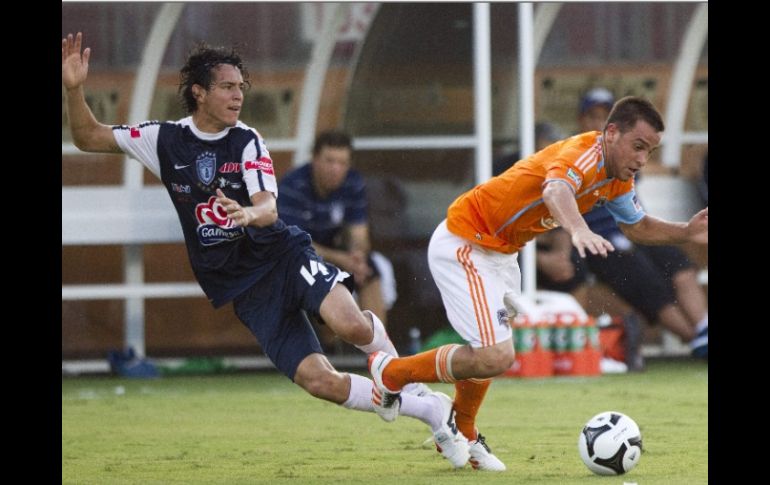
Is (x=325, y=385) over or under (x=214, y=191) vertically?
under

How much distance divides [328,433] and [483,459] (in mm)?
1748

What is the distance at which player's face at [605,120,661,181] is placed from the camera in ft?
20.6

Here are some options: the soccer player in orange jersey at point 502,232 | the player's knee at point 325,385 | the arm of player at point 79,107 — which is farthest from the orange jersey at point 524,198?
the arm of player at point 79,107

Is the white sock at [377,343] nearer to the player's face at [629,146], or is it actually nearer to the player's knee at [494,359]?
the player's knee at [494,359]

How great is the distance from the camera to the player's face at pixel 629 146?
627cm

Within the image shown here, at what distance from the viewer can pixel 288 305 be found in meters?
6.75

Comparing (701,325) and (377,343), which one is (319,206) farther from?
(377,343)

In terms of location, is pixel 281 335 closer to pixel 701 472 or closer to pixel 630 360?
pixel 701 472

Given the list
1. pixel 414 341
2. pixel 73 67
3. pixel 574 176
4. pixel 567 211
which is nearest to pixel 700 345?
pixel 414 341

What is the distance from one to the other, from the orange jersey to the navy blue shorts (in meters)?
0.68

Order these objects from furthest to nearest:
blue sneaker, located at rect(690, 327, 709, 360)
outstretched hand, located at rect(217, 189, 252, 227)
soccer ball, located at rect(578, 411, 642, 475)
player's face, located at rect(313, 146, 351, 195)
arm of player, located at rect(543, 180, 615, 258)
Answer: blue sneaker, located at rect(690, 327, 709, 360) → player's face, located at rect(313, 146, 351, 195) → soccer ball, located at rect(578, 411, 642, 475) → outstretched hand, located at rect(217, 189, 252, 227) → arm of player, located at rect(543, 180, 615, 258)

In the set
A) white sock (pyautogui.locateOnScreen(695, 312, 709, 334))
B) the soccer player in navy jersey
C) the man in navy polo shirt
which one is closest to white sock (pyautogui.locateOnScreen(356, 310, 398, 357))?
the soccer player in navy jersey

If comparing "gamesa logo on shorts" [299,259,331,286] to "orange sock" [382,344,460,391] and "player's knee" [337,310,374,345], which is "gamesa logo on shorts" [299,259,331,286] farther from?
"orange sock" [382,344,460,391]
